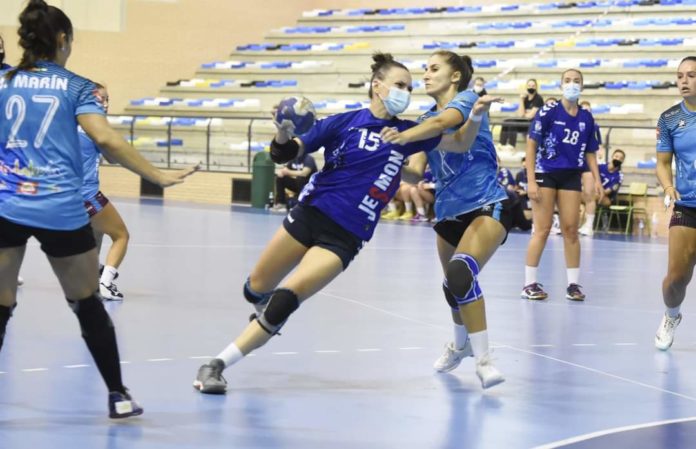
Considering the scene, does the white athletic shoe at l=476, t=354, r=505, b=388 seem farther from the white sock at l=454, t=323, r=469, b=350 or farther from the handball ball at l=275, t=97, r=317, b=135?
the handball ball at l=275, t=97, r=317, b=135

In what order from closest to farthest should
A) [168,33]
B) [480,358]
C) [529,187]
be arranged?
[480,358] < [529,187] < [168,33]

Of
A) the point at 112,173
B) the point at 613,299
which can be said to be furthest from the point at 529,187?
the point at 112,173

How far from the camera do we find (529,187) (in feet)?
33.4

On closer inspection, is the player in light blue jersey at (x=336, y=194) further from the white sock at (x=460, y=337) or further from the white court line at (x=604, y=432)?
the white court line at (x=604, y=432)

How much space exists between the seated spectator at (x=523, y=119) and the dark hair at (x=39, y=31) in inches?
637

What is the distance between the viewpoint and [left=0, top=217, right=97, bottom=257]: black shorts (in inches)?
187

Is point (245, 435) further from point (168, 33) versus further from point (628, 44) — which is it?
point (168, 33)

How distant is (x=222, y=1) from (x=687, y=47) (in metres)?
13.8

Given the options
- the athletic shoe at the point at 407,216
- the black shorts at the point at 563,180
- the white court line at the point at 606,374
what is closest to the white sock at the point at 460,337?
the white court line at the point at 606,374

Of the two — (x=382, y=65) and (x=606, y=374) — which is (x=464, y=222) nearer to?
(x=382, y=65)

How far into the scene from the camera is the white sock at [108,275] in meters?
9.02

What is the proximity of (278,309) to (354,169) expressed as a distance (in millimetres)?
819

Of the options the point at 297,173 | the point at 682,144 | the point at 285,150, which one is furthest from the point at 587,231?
the point at 285,150

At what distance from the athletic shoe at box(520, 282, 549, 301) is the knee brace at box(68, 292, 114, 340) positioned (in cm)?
568
